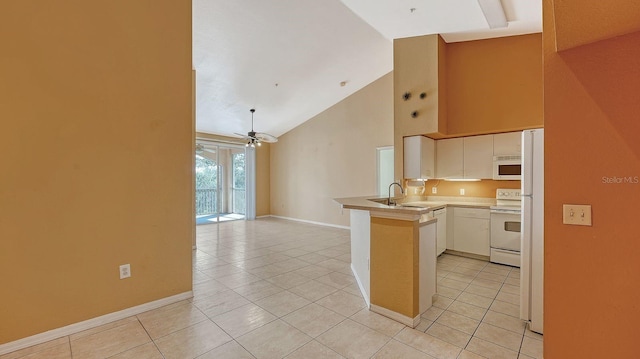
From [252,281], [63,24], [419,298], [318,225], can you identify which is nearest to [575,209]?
[419,298]

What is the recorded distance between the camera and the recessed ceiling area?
360 cm

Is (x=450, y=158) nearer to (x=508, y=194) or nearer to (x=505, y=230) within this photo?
(x=508, y=194)

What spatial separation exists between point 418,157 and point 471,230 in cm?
145

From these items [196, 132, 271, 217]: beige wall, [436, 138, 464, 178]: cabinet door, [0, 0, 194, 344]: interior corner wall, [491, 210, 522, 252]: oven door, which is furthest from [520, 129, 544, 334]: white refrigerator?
[196, 132, 271, 217]: beige wall

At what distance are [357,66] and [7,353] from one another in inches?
235

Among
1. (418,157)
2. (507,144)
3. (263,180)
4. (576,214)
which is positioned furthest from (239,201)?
(576,214)

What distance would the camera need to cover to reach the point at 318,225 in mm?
7520

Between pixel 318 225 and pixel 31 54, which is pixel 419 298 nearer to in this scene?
pixel 31 54

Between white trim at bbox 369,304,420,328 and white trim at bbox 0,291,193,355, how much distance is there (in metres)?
2.01

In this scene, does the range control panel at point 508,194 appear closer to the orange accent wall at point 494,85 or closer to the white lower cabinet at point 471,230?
the white lower cabinet at point 471,230

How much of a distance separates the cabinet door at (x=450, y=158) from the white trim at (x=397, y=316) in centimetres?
303

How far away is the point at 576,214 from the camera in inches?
56.4

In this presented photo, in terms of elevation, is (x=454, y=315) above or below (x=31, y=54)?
below

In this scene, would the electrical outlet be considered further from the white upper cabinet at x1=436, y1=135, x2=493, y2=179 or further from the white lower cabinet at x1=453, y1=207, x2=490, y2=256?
the white upper cabinet at x1=436, y1=135, x2=493, y2=179
